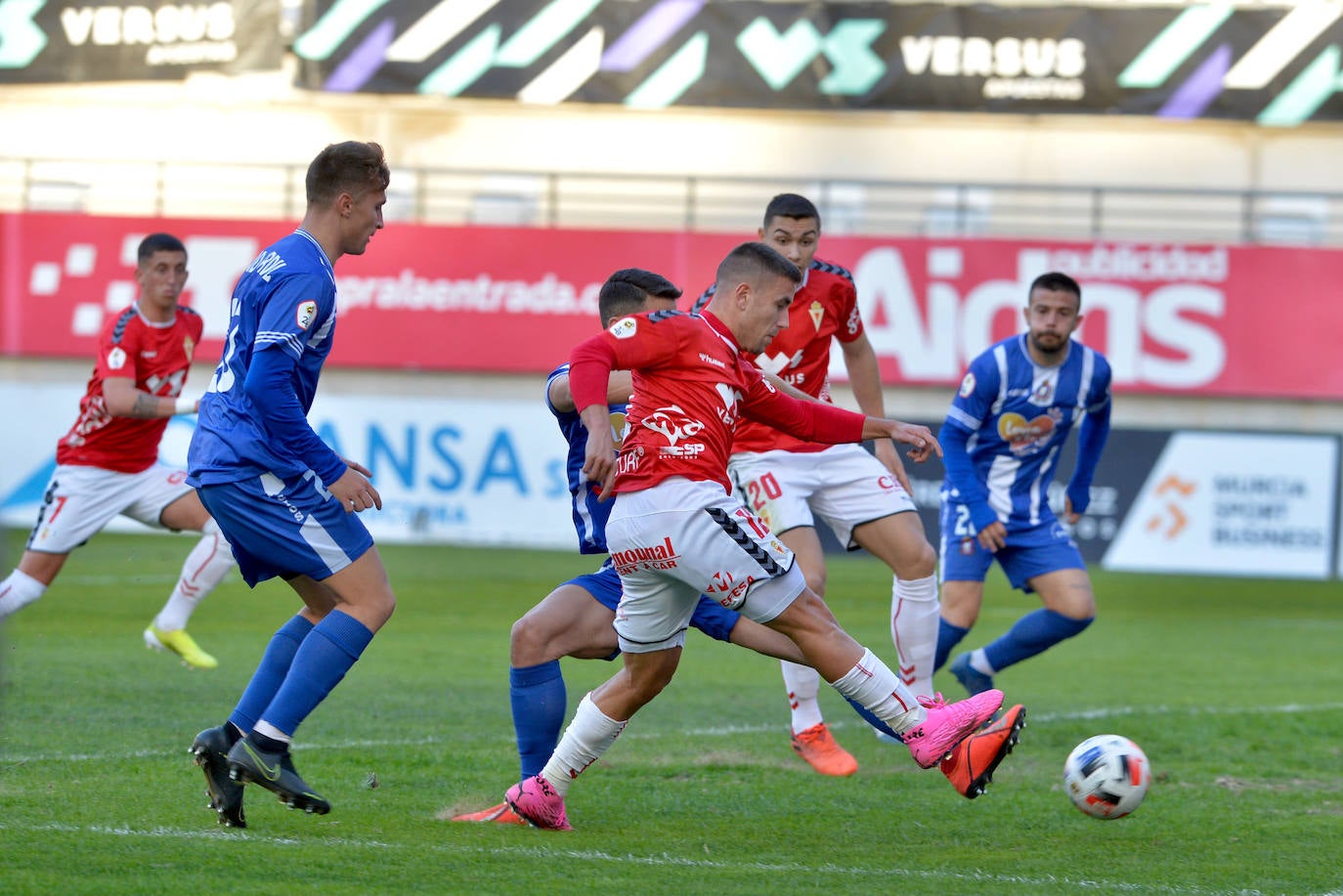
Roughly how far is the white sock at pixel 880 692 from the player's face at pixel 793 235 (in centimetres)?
217

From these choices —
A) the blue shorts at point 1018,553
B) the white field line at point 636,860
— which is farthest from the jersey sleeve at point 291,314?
the blue shorts at point 1018,553

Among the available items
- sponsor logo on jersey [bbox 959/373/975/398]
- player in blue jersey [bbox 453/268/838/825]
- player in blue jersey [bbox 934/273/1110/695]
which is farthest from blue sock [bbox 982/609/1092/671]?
player in blue jersey [bbox 453/268/838/825]

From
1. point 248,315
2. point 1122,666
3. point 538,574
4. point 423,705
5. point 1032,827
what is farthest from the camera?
point 538,574

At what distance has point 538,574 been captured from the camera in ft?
52.5

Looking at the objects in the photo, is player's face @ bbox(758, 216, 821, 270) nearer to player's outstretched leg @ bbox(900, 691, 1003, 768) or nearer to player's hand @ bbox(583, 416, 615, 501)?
player's hand @ bbox(583, 416, 615, 501)

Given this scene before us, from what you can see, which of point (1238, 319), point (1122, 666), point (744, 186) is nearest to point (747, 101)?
point (744, 186)

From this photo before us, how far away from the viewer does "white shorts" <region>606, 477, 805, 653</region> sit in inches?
194

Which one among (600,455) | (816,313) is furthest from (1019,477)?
(600,455)

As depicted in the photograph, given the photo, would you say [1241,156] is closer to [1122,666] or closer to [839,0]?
[839,0]

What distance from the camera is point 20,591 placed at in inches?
336

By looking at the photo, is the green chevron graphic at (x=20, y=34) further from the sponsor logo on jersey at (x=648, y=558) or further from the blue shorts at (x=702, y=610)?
the sponsor logo on jersey at (x=648, y=558)

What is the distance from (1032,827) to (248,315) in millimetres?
3165

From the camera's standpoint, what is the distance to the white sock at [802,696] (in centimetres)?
677

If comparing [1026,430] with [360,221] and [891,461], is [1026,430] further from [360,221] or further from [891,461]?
[360,221]
